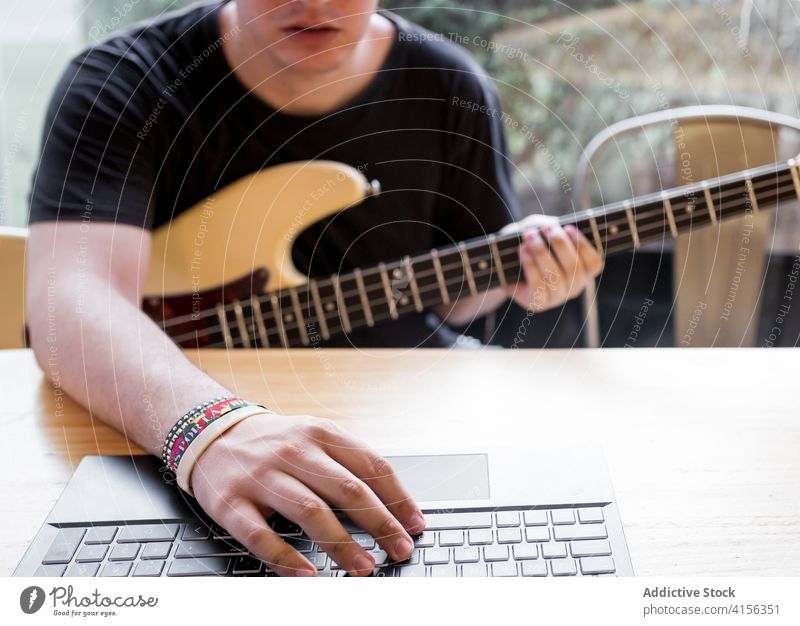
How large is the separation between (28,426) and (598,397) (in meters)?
0.31

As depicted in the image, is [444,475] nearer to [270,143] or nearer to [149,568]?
[149,568]

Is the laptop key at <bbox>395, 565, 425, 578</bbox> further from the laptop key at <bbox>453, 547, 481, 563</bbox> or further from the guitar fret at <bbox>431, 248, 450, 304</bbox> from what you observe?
the guitar fret at <bbox>431, 248, 450, 304</bbox>

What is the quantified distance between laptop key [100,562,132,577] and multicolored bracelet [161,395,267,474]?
0.05m

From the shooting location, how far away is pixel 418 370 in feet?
1.47

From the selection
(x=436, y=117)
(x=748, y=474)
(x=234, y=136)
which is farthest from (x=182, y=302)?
(x=748, y=474)

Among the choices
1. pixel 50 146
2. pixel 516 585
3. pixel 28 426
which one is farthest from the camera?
pixel 50 146

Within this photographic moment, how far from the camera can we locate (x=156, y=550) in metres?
0.31

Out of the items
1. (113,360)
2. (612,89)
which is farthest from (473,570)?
(612,89)

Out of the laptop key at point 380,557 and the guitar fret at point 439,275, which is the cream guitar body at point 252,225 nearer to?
the guitar fret at point 439,275

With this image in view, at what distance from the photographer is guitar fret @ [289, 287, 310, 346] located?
1.66ft

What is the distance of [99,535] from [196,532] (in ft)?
0.14

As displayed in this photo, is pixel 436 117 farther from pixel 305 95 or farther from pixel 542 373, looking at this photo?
pixel 542 373

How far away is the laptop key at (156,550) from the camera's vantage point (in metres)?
0.31

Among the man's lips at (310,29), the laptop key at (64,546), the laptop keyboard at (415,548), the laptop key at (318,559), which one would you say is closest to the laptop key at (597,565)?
the laptop keyboard at (415,548)
